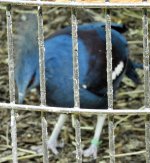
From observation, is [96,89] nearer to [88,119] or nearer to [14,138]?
[88,119]

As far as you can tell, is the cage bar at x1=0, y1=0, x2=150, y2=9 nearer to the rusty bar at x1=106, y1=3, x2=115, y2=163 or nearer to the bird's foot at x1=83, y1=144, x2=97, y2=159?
the rusty bar at x1=106, y1=3, x2=115, y2=163

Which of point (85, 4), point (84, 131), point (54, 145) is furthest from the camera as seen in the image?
point (84, 131)

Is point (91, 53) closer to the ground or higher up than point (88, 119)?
higher up

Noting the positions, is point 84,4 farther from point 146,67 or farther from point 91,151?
point 91,151

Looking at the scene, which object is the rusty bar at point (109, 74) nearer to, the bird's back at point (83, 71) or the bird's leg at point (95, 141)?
the bird's leg at point (95, 141)

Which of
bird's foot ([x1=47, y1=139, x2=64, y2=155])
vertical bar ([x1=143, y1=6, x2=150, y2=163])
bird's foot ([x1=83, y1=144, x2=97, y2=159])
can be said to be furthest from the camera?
bird's foot ([x1=47, y1=139, x2=64, y2=155])

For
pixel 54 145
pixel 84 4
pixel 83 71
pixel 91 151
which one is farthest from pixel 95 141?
pixel 84 4

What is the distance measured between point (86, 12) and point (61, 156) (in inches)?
69.2

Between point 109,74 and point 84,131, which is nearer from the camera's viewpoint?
point 109,74

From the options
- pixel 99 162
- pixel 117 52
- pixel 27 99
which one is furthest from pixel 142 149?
pixel 27 99

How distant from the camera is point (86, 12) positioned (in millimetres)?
5047

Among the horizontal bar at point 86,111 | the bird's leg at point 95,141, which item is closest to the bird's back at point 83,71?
the bird's leg at point 95,141

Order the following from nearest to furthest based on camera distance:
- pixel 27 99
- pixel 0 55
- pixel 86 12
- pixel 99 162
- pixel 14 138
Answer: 1. pixel 14 138
2. pixel 99 162
3. pixel 27 99
4. pixel 0 55
5. pixel 86 12

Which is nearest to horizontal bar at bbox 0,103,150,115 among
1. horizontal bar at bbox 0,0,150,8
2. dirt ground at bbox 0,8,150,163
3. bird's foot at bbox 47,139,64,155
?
horizontal bar at bbox 0,0,150,8
